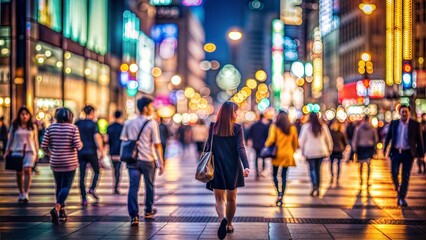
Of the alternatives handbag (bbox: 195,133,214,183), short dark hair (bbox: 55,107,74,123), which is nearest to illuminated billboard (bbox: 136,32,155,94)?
short dark hair (bbox: 55,107,74,123)

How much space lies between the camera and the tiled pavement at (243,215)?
1049cm

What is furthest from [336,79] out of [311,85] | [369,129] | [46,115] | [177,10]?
[369,129]

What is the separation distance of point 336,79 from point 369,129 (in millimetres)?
85792

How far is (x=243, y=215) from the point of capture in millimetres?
12586

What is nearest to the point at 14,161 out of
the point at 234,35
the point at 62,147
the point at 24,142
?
the point at 24,142

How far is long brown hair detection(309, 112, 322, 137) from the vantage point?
54.1ft

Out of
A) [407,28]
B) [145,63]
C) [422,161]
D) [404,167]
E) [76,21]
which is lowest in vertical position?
[422,161]

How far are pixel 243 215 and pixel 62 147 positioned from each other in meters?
3.29

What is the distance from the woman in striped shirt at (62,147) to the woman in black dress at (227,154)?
293 centimetres

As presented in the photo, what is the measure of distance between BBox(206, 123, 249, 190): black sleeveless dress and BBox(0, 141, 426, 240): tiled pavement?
0.75 meters

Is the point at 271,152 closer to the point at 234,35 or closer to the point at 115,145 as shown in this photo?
the point at 115,145

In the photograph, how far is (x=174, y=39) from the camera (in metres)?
137

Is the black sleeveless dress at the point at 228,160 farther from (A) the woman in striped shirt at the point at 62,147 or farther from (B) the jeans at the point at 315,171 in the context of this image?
(B) the jeans at the point at 315,171

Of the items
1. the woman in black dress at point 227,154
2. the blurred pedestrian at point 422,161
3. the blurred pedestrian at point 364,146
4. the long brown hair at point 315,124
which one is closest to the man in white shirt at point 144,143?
the woman in black dress at point 227,154
